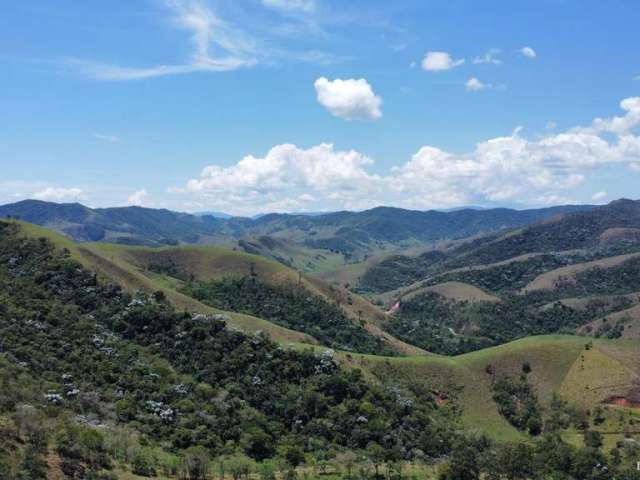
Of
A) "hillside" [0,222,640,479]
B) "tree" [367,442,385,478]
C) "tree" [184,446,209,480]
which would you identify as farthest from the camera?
"tree" [367,442,385,478]

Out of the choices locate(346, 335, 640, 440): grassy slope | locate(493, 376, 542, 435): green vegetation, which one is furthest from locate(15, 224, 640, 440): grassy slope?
locate(493, 376, 542, 435): green vegetation

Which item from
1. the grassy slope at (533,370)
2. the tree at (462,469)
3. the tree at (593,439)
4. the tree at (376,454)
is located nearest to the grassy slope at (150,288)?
the grassy slope at (533,370)

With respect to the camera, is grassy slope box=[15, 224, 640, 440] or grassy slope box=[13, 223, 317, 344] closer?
grassy slope box=[15, 224, 640, 440]

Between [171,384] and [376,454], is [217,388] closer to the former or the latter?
[171,384]

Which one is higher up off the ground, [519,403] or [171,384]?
[171,384]

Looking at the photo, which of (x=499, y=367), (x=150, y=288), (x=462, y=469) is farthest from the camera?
(x=150, y=288)

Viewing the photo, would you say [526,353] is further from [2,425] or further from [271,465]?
[2,425]

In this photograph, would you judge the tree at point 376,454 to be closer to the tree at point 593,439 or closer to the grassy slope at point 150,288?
the tree at point 593,439

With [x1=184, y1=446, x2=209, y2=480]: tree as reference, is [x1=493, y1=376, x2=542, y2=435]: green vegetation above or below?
below

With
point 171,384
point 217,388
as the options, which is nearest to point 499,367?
point 217,388

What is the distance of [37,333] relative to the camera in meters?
127

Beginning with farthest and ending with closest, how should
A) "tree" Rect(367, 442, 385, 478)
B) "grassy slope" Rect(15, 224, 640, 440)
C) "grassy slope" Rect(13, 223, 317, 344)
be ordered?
"grassy slope" Rect(13, 223, 317, 344) → "grassy slope" Rect(15, 224, 640, 440) → "tree" Rect(367, 442, 385, 478)

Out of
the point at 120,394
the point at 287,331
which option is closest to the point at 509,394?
the point at 287,331

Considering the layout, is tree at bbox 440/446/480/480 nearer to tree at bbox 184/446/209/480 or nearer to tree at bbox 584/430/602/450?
A: tree at bbox 584/430/602/450
